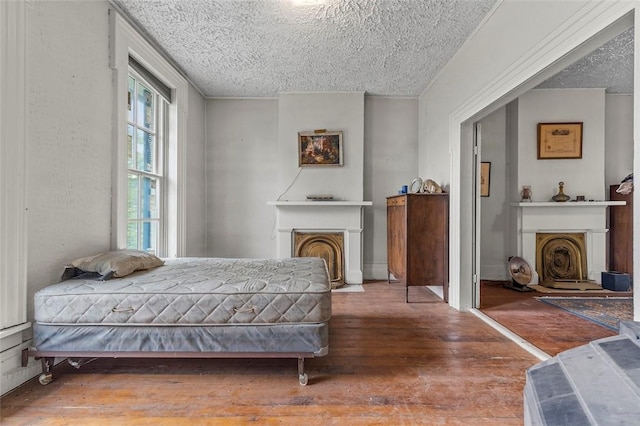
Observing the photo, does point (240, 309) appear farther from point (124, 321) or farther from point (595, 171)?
point (595, 171)

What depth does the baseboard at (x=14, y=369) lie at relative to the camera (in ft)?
4.84

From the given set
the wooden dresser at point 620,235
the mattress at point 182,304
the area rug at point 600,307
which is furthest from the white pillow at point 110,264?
the wooden dresser at point 620,235

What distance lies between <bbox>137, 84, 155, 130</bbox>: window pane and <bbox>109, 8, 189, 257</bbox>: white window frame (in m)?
0.21

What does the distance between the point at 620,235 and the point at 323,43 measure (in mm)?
4722

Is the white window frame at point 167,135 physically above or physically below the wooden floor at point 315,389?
above

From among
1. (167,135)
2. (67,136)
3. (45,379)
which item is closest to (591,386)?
(45,379)

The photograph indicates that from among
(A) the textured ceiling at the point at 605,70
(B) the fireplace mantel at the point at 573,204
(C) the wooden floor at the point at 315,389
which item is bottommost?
(C) the wooden floor at the point at 315,389

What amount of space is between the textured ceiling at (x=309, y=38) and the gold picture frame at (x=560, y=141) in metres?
1.88

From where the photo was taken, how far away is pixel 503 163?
4.17 m

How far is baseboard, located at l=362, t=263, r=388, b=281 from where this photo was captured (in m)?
4.16

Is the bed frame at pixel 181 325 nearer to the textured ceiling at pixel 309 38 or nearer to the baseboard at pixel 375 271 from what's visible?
the textured ceiling at pixel 309 38

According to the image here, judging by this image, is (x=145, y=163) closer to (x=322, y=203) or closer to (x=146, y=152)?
(x=146, y=152)

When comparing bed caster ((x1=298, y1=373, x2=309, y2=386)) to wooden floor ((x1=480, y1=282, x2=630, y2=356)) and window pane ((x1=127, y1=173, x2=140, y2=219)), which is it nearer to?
wooden floor ((x1=480, y1=282, x2=630, y2=356))

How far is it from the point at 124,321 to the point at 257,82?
122 inches
